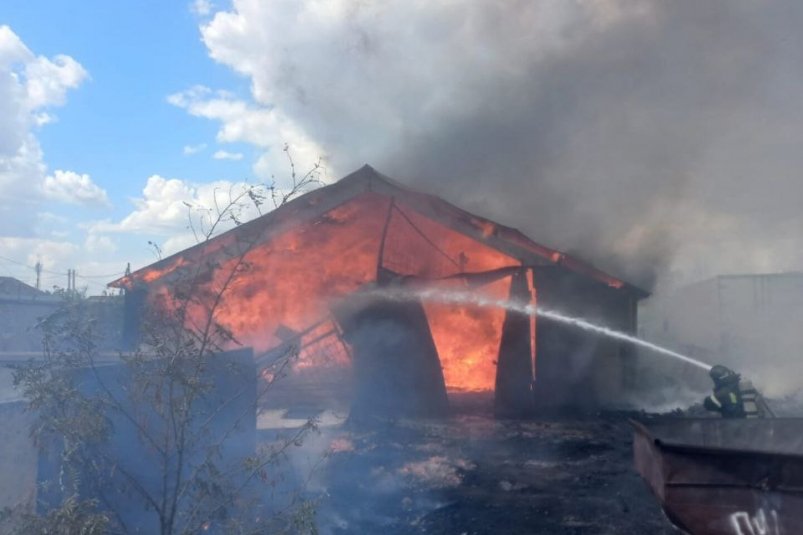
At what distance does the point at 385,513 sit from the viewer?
6.86 metres

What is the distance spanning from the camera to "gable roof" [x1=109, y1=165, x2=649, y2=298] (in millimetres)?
11922

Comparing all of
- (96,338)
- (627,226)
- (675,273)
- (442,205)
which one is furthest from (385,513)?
(675,273)

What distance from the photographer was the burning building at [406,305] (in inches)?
474

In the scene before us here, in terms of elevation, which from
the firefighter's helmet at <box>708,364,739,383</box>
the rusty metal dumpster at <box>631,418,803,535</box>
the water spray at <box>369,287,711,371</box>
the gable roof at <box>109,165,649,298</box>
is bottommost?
the rusty metal dumpster at <box>631,418,803,535</box>

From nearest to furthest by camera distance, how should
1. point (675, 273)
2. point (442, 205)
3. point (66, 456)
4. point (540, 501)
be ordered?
point (66, 456), point (540, 501), point (442, 205), point (675, 273)

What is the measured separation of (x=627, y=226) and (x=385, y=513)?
12.3 m

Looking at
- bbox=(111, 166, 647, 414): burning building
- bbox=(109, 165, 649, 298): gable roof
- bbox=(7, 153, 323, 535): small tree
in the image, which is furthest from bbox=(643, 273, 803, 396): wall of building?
bbox=(7, 153, 323, 535): small tree

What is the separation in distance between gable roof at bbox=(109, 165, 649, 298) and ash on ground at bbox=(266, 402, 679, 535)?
3.00m

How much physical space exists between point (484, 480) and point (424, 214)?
5536 millimetres

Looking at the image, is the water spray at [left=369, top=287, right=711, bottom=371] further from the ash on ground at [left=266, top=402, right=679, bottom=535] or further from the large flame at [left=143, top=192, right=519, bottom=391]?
the ash on ground at [left=266, top=402, right=679, bottom=535]

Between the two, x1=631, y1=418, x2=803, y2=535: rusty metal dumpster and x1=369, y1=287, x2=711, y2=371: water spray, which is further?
x1=369, y1=287, x2=711, y2=371: water spray

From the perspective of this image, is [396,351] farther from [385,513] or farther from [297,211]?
[385,513]

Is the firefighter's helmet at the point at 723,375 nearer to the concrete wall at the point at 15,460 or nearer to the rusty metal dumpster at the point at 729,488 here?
the rusty metal dumpster at the point at 729,488

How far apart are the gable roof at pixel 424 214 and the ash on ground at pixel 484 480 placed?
3001 millimetres
